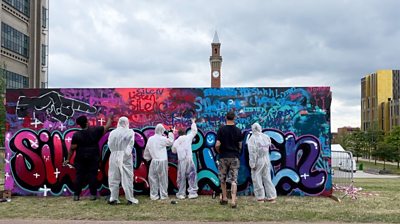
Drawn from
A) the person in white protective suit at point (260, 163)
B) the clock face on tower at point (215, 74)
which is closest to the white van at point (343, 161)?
the person in white protective suit at point (260, 163)

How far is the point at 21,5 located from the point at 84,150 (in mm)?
47481

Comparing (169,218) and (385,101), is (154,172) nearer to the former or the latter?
(169,218)

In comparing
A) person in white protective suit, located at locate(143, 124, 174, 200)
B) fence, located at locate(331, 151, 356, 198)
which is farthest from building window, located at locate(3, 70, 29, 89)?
fence, located at locate(331, 151, 356, 198)

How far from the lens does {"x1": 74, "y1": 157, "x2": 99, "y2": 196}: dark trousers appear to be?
1052 cm

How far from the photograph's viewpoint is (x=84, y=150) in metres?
10.5

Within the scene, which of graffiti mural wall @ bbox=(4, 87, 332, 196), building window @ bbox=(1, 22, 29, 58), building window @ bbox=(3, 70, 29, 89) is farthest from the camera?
building window @ bbox=(1, 22, 29, 58)

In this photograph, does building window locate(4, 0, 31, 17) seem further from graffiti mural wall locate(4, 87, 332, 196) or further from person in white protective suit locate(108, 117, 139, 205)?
person in white protective suit locate(108, 117, 139, 205)

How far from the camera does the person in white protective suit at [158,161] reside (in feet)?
34.5

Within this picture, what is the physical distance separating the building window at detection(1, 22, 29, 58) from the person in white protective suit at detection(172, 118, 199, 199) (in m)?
42.4

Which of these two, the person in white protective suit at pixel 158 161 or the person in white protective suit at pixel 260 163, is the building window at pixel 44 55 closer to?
the person in white protective suit at pixel 158 161

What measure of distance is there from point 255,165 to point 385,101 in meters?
87.6

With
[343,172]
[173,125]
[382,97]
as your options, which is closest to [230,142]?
[173,125]

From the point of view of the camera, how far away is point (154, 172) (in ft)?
34.7

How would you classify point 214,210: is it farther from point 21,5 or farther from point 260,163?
point 21,5
